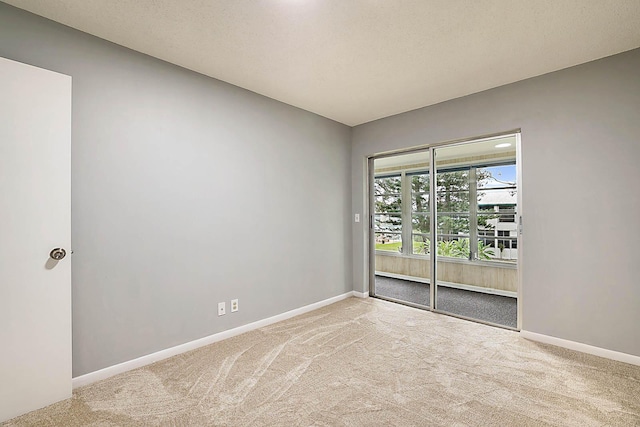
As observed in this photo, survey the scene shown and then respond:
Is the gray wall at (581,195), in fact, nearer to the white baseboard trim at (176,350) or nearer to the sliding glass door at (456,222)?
the sliding glass door at (456,222)

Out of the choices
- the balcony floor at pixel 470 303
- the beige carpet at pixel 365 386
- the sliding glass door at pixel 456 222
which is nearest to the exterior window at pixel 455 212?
the sliding glass door at pixel 456 222

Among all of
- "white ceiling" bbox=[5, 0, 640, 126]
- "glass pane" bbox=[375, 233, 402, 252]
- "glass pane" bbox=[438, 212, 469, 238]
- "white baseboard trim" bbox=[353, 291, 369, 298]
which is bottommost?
"white baseboard trim" bbox=[353, 291, 369, 298]

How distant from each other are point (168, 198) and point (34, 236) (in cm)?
90

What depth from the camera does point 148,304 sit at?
244cm

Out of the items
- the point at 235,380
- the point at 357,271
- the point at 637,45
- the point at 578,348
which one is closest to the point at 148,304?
the point at 235,380

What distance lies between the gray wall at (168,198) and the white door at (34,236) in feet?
0.52

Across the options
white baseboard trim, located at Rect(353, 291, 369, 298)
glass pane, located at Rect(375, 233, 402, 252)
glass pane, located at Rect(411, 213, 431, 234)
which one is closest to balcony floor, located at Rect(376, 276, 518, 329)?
white baseboard trim, located at Rect(353, 291, 369, 298)

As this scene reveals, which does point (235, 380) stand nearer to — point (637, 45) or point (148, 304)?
point (148, 304)

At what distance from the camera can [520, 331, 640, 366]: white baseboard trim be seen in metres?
2.40

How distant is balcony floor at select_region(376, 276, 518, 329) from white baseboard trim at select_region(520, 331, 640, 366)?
0.26 m

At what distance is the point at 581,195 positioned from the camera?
8.63 ft

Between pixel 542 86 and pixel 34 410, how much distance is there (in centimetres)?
472

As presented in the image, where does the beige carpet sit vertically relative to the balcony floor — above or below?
below

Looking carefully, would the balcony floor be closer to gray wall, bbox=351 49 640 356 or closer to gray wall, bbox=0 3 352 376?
gray wall, bbox=351 49 640 356
